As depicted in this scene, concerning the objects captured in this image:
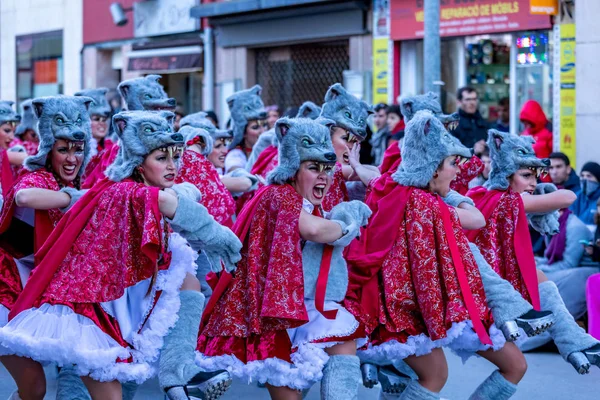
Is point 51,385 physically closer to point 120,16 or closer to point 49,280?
point 49,280

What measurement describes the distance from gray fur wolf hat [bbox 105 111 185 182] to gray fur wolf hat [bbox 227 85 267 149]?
3518mm

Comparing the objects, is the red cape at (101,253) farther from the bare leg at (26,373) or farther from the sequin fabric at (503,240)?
the sequin fabric at (503,240)

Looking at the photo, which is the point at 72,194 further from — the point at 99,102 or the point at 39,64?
the point at 39,64

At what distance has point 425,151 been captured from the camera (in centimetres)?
557

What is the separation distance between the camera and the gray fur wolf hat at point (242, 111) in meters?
8.58

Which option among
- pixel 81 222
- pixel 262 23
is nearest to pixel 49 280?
pixel 81 222

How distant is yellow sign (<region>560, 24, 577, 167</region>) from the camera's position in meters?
13.2

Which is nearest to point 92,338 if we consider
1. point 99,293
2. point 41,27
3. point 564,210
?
point 99,293

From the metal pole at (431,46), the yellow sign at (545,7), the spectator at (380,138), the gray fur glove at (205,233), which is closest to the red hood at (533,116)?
the yellow sign at (545,7)

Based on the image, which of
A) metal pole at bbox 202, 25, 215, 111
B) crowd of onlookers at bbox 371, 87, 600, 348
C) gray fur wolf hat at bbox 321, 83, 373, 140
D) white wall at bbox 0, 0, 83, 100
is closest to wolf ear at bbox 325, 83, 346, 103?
gray fur wolf hat at bbox 321, 83, 373, 140

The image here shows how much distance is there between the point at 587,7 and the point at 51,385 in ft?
26.8

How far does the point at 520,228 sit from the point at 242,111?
3.14 meters

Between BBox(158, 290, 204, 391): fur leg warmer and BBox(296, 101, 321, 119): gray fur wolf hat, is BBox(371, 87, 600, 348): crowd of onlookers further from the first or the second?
BBox(158, 290, 204, 391): fur leg warmer

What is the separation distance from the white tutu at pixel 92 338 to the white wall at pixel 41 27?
1968cm
